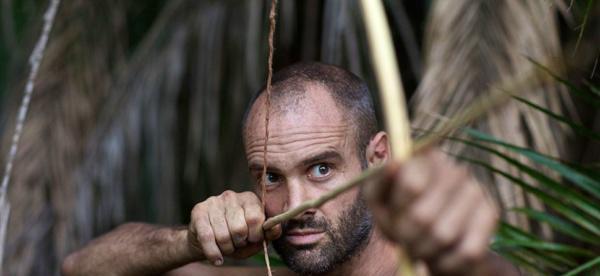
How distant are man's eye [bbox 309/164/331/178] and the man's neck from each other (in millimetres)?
181

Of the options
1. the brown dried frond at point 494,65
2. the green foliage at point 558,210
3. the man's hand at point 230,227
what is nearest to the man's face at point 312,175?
the man's hand at point 230,227

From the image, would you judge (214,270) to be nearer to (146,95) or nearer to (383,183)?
(146,95)

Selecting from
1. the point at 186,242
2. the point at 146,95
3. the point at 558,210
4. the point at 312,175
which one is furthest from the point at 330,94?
the point at 146,95

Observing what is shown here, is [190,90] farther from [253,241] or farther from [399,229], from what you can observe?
[399,229]

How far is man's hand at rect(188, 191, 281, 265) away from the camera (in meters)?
1.81

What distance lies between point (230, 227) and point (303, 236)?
0.62 feet

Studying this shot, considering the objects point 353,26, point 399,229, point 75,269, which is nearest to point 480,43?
point 353,26

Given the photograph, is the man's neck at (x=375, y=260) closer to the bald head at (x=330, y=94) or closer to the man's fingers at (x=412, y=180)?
the bald head at (x=330, y=94)

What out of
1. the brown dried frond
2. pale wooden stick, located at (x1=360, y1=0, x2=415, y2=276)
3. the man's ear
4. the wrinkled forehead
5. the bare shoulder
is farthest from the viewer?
the brown dried frond

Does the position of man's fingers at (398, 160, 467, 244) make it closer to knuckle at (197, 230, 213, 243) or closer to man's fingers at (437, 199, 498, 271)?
man's fingers at (437, 199, 498, 271)

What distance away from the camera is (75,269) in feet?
8.04

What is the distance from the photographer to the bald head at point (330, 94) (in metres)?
2.08

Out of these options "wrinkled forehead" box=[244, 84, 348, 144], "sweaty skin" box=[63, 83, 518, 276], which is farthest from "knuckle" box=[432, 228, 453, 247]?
"wrinkled forehead" box=[244, 84, 348, 144]

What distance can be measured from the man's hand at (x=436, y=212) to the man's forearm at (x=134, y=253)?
1.13 m
